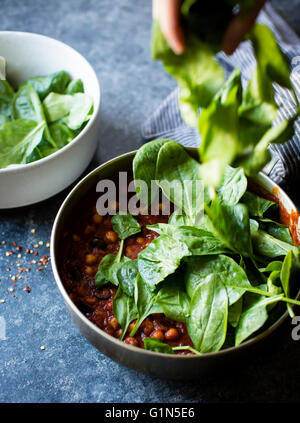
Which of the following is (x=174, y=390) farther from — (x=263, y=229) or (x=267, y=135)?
(x=267, y=135)

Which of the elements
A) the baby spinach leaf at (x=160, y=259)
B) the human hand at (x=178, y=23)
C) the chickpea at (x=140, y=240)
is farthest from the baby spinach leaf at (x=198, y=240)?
the human hand at (x=178, y=23)

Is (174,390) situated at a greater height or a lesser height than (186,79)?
lesser

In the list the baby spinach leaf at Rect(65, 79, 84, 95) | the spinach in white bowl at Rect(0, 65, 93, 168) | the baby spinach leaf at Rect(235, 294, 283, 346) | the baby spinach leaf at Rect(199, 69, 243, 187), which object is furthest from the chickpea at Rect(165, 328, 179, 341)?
the baby spinach leaf at Rect(65, 79, 84, 95)

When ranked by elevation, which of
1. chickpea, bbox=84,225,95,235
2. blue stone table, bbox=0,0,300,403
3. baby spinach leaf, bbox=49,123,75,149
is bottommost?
blue stone table, bbox=0,0,300,403

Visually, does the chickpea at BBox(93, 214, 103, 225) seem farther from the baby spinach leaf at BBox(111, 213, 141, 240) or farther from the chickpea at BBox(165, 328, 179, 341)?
the chickpea at BBox(165, 328, 179, 341)

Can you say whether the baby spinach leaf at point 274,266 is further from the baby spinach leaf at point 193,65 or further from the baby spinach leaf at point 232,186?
the baby spinach leaf at point 193,65

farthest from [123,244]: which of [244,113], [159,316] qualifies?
[244,113]
